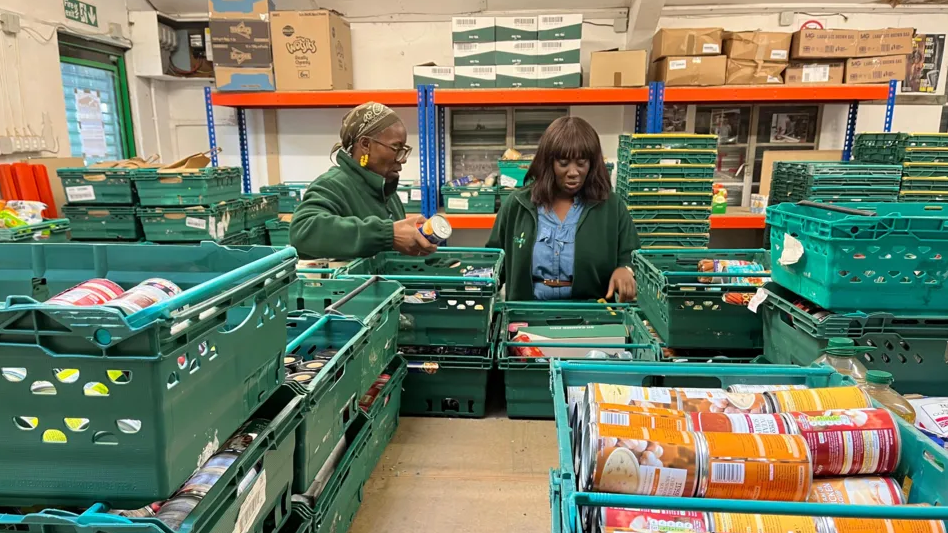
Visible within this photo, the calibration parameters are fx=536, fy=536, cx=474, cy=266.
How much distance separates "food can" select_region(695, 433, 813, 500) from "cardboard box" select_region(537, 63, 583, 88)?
4.07 m

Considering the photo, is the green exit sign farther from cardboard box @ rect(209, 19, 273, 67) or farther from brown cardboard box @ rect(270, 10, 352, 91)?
brown cardboard box @ rect(270, 10, 352, 91)

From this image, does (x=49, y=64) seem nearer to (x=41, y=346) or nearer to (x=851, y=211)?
(x=41, y=346)

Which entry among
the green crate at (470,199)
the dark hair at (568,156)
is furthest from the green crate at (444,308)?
the green crate at (470,199)

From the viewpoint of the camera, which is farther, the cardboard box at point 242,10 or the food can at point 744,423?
the cardboard box at point 242,10

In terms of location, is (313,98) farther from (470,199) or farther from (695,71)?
(695,71)

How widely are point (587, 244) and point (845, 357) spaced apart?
133cm

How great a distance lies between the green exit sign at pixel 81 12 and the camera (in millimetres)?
4383

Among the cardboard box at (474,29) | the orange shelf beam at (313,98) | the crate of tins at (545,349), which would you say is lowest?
the crate of tins at (545,349)

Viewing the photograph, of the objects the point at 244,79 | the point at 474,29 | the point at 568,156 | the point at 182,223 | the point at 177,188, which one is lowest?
the point at 182,223

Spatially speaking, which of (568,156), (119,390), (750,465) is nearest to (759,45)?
(568,156)

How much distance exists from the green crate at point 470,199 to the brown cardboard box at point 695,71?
1.72 m

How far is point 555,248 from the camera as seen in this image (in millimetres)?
2385

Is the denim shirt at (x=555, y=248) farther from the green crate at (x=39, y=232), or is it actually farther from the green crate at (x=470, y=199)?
the green crate at (x=39, y=232)

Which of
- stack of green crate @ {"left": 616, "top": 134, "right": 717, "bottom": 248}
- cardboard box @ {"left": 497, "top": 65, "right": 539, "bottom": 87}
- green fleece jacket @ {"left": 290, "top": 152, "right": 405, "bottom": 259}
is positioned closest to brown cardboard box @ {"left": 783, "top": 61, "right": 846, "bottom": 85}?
stack of green crate @ {"left": 616, "top": 134, "right": 717, "bottom": 248}
